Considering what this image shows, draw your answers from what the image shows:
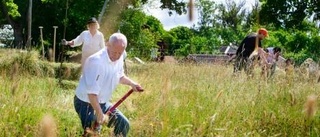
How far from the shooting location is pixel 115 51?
4.57 m

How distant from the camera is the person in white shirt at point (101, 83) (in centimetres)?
448

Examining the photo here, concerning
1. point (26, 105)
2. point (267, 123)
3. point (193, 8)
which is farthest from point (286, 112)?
point (193, 8)

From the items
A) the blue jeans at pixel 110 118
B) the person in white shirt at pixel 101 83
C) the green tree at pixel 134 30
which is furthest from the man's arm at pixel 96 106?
the green tree at pixel 134 30

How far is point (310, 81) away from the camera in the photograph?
6.97 meters

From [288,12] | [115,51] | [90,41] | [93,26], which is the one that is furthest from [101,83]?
[288,12]

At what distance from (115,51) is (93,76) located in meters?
0.26

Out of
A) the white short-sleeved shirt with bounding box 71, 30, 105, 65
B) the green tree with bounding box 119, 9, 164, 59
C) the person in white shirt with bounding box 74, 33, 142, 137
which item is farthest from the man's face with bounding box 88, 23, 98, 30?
the green tree with bounding box 119, 9, 164, 59

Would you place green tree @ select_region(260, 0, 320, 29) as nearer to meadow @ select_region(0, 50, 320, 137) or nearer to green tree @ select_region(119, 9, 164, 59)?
green tree @ select_region(119, 9, 164, 59)

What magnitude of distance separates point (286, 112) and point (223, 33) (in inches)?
2234

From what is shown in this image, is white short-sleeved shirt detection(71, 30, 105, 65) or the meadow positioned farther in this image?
white short-sleeved shirt detection(71, 30, 105, 65)

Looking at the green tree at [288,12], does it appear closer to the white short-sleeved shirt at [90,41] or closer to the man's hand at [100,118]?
the white short-sleeved shirt at [90,41]

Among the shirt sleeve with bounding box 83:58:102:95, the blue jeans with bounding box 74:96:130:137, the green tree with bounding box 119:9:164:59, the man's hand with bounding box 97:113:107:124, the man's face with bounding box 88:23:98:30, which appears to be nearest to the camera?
the man's hand with bounding box 97:113:107:124

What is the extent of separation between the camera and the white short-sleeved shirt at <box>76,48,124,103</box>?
14.8 ft

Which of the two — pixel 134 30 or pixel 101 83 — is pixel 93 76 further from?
pixel 134 30
